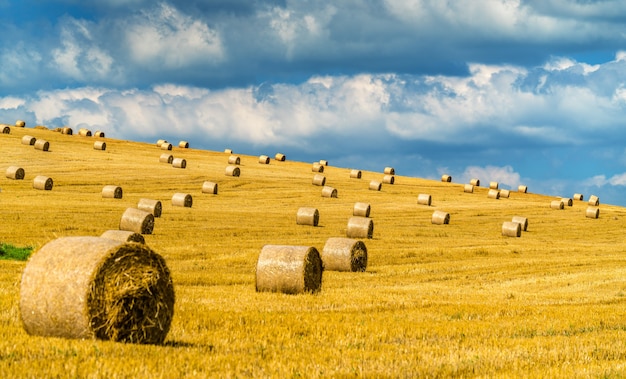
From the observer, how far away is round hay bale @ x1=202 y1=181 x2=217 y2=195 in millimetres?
50594

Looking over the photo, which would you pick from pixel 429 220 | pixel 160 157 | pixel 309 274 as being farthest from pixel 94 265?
pixel 160 157

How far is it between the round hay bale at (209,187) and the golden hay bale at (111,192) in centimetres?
732

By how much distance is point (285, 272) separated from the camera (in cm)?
1886

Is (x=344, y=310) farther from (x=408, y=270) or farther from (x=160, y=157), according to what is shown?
(x=160, y=157)

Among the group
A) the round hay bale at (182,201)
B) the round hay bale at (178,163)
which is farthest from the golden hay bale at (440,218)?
the round hay bale at (178,163)

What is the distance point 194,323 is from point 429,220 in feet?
117

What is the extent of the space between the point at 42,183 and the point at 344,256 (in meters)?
25.9

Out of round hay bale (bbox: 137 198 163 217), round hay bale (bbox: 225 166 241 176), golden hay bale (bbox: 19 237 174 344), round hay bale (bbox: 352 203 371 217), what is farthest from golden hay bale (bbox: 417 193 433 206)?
golden hay bale (bbox: 19 237 174 344)

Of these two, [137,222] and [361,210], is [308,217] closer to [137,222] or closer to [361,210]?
[361,210]

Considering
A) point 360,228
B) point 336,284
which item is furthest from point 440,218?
point 336,284

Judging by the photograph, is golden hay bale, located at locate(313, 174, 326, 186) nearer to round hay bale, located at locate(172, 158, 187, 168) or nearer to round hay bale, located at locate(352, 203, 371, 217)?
round hay bale, located at locate(172, 158, 187, 168)

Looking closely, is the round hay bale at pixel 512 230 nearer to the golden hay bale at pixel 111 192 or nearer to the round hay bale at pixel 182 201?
the round hay bale at pixel 182 201

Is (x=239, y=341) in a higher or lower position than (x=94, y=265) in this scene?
lower

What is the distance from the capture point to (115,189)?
44.4 metres
